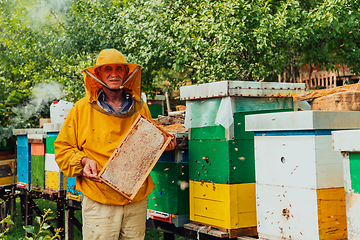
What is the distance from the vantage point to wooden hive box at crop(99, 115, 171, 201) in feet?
8.21

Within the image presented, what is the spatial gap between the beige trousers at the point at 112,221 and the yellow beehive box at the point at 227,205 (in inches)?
20.0

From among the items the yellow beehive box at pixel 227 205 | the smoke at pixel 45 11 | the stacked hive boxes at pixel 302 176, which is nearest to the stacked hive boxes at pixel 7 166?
the smoke at pixel 45 11

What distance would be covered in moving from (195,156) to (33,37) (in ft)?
27.1

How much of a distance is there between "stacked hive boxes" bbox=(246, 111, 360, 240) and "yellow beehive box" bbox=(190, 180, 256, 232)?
12.5 inches

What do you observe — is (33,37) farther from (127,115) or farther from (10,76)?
(127,115)

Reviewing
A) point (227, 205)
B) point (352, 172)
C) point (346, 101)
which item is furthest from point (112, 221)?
point (346, 101)

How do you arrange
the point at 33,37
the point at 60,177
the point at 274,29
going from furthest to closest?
the point at 33,37 < the point at 274,29 < the point at 60,177

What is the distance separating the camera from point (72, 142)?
278 cm

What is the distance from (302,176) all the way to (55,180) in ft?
12.4

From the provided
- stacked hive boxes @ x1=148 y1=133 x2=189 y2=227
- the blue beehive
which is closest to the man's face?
stacked hive boxes @ x1=148 y1=133 x2=189 y2=227

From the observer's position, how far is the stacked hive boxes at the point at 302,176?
2.04 m

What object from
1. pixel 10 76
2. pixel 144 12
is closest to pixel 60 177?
pixel 144 12

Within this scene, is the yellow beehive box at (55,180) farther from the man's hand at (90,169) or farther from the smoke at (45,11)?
the smoke at (45,11)

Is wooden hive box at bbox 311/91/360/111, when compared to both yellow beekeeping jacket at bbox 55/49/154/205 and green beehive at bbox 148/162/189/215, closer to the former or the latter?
green beehive at bbox 148/162/189/215
